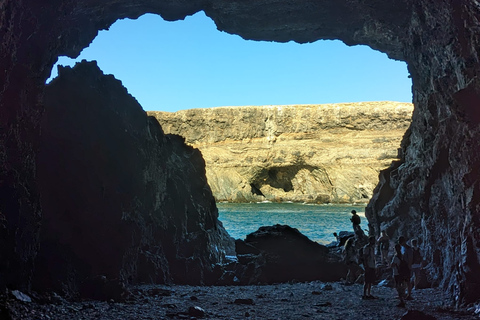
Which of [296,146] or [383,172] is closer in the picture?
[383,172]

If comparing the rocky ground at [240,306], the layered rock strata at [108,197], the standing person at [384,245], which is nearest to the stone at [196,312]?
the rocky ground at [240,306]

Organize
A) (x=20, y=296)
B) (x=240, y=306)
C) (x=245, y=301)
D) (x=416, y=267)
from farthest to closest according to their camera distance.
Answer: (x=416, y=267) → (x=245, y=301) → (x=240, y=306) → (x=20, y=296)

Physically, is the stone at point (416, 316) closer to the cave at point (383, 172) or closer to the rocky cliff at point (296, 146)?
the cave at point (383, 172)

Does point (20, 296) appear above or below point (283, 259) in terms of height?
above

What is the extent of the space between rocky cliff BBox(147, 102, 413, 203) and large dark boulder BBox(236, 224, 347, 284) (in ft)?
155

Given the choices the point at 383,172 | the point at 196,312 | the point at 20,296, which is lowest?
the point at 196,312

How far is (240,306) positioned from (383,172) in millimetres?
8645

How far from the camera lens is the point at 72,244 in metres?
8.79

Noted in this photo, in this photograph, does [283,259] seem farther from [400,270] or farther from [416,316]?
[416,316]

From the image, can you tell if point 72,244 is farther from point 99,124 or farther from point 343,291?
point 343,291

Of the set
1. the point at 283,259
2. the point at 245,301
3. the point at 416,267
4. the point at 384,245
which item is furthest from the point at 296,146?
the point at 245,301

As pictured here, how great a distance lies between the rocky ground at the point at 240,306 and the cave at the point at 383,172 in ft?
2.05

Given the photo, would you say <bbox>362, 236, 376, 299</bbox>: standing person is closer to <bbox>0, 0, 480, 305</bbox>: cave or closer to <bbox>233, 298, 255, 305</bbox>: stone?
<bbox>0, 0, 480, 305</bbox>: cave

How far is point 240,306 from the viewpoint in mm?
8430
